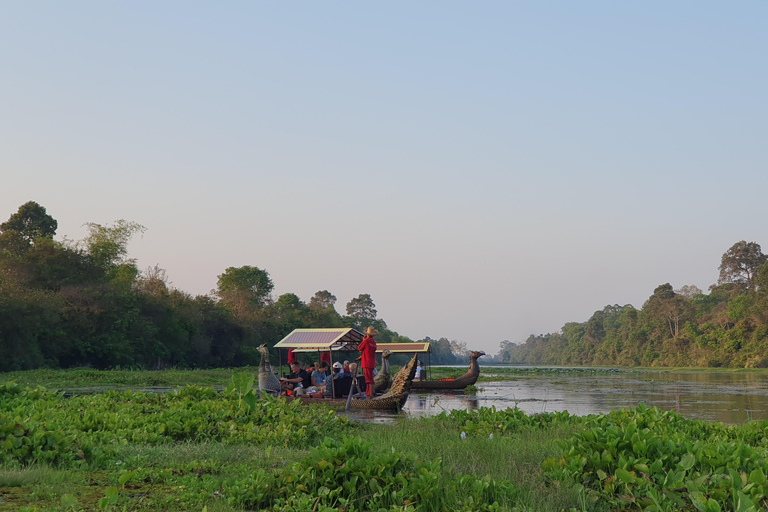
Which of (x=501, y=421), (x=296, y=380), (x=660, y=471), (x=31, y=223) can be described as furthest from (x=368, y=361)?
(x=31, y=223)

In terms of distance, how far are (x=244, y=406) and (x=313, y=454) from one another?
14.1ft

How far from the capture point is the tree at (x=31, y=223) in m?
46.2

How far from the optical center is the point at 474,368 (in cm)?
2844

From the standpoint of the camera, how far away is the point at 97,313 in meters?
40.2

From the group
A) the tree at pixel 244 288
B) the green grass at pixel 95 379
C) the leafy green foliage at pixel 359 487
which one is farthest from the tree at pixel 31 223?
the leafy green foliage at pixel 359 487

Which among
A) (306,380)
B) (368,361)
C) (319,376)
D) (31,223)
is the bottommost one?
(306,380)

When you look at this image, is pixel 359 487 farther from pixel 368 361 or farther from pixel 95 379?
pixel 95 379

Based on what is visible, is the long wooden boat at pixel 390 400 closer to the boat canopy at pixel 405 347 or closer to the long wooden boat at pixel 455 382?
the long wooden boat at pixel 455 382

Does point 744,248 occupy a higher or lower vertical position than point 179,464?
higher

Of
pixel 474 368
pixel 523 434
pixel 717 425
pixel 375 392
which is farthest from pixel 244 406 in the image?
pixel 474 368

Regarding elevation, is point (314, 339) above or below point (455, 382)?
above

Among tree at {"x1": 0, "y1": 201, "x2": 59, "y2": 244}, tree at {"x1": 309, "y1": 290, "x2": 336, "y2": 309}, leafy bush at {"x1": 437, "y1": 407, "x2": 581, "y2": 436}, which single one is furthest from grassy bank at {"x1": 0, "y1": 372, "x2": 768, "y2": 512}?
tree at {"x1": 309, "y1": 290, "x2": 336, "y2": 309}

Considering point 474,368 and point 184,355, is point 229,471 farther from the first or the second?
point 184,355

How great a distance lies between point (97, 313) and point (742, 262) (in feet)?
253
